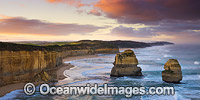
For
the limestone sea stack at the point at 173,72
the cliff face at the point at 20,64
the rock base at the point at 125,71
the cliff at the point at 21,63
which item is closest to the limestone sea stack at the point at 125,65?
the rock base at the point at 125,71

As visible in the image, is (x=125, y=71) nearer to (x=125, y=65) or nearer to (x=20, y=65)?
(x=125, y=65)

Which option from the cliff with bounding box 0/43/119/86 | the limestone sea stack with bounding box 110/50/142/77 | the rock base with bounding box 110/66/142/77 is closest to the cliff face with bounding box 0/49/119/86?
the cliff with bounding box 0/43/119/86

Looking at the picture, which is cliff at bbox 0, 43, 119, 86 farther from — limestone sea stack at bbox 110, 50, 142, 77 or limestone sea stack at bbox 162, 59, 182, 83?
limestone sea stack at bbox 162, 59, 182, 83

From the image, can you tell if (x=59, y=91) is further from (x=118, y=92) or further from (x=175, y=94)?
(x=175, y=94)

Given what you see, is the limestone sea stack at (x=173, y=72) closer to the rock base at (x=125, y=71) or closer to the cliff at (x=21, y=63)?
the rock base at (x=125, y=71)

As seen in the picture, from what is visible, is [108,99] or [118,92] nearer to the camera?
[108,99]

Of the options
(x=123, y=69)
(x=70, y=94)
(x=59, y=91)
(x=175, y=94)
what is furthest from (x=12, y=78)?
(x=175, y=94)

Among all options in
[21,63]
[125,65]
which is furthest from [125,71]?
[21,63]

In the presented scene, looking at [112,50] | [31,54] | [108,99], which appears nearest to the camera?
[108,99]

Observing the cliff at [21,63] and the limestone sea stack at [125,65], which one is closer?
the cliff at [21,63]

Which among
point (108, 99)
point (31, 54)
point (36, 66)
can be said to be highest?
point (31, 54)

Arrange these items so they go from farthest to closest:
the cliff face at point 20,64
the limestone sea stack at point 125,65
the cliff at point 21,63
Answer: the limestone sea stack at point 125,65 < the cliff at point 21,63 < the cliff face at point 20,64

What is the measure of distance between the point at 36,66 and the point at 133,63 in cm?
1551

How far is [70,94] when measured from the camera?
2138 cm
